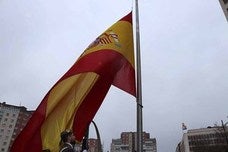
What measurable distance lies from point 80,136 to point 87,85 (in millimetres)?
1075

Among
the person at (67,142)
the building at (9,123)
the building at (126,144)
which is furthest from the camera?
the building at (126,144)

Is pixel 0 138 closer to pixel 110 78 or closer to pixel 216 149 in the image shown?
pixel 216 149

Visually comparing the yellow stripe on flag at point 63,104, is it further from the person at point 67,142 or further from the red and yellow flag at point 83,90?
the person at point 67,142

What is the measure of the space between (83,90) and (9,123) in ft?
311

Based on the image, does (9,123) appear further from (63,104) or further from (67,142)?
(67,142)

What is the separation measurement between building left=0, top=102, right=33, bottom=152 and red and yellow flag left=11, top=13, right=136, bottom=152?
89792mm

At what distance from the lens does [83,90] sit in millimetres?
6352

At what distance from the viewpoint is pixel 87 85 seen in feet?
21.1

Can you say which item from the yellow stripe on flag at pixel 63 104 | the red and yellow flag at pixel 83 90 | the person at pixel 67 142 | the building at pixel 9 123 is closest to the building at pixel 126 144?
the building at pixel 9 123

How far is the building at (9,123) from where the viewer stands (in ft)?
301

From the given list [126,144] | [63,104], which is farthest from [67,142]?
[126,144]

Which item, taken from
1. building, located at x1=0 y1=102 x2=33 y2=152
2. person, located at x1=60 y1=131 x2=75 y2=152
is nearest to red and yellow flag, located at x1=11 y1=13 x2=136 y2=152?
person, located at x1=60 y1=131 x2=75 y2=152

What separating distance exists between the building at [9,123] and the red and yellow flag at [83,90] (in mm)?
89792

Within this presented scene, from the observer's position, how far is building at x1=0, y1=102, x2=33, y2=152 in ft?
301
